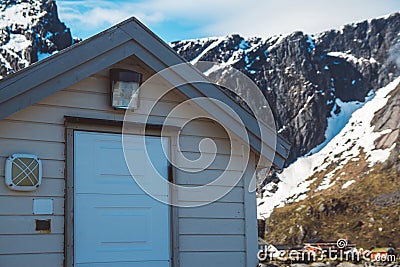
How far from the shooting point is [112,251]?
7309 mm

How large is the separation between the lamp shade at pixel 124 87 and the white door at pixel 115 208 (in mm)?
391

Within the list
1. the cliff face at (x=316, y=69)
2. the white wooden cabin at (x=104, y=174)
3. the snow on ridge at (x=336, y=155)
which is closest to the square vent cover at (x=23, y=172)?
the white wooden cabin at (x=104, y=174)

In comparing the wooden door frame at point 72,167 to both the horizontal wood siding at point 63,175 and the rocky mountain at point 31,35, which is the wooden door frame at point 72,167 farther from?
the rocky mountain at point 31,35

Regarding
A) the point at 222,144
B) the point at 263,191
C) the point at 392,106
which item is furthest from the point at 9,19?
the point at 222,144

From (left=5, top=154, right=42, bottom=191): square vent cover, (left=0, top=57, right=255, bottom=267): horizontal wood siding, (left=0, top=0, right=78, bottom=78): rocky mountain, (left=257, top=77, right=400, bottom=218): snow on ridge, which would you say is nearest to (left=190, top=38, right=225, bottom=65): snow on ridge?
(left=0, top=0, right=78, bottom=78): rocky mountain

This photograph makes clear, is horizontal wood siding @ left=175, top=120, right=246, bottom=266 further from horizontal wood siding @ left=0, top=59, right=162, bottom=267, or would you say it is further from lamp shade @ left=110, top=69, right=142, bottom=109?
horizontal wood siding @ left=0, top=59, right=162, bottom=267

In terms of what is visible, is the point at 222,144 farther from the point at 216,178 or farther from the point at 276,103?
the point at 276,103

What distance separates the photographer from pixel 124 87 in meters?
7.59

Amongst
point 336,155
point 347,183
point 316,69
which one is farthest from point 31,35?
point 347,183

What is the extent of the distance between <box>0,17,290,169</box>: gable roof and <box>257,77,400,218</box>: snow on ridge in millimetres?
Answer: 101236

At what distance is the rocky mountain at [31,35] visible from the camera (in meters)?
166

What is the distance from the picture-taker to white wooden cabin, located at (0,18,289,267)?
6891 mm

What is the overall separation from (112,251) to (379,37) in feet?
565

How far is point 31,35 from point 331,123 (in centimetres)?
8122
